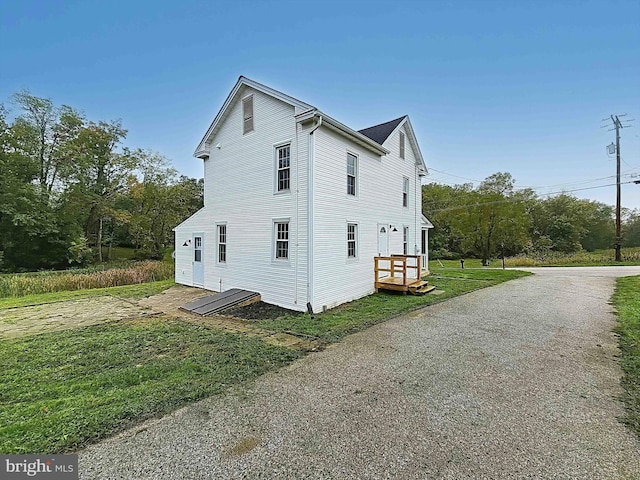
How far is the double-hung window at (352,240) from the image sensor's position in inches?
381

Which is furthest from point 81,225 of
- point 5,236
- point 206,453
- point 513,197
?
point 513,197

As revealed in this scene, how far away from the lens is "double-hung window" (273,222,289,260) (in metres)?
8.74

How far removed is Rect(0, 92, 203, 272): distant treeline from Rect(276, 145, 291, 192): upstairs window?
20.2 m

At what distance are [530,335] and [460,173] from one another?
110 ft

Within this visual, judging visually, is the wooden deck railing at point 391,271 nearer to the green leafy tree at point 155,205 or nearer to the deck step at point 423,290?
the deck step at point 423,290

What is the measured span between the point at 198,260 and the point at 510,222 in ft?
79.5

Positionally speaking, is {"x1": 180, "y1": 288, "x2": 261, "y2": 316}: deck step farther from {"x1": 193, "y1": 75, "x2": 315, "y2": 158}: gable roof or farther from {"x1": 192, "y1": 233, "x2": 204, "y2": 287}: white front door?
{"x1": 193, "y1": 75, "x2": 315, "y2": 158}: gable roof

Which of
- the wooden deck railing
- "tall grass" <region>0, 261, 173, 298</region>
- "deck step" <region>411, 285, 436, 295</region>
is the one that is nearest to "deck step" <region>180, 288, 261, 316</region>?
the wooden deck railing

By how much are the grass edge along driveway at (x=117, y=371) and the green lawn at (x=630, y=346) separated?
401 cm

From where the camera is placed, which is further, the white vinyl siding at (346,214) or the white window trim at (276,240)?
the white window trim at (276,240)

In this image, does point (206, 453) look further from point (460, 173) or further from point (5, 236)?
point (460, 173)

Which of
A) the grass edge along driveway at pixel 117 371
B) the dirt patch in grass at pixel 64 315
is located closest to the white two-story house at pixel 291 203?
the grass edge along driveway at pixel 117 371

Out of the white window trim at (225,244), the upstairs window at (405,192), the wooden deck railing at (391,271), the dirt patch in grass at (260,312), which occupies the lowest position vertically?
the dirt patch in grass at (260,312)

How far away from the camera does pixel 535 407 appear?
3367 millimetres
